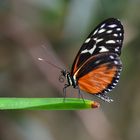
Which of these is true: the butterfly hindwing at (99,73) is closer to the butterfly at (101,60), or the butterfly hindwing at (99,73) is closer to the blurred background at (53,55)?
the butterfly at (101,60)

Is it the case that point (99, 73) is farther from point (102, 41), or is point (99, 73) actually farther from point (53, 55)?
point (53, 55)

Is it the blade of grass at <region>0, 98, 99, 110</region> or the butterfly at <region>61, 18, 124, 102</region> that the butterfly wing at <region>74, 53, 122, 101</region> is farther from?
the blade of grass at <region>0, 98, 99, 110</region>

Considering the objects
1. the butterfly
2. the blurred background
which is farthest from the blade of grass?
the blurred background

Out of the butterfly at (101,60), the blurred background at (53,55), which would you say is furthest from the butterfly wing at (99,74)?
the blurred background at (53,55)

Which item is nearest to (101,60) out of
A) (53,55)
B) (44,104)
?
(44,104)

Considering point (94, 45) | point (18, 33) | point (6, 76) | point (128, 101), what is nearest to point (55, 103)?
point (94, 45)

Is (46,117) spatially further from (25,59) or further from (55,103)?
(55,103)
